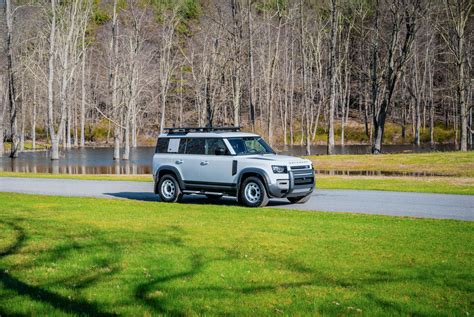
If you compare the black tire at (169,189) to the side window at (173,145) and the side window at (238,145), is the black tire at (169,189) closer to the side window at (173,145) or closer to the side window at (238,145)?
the side window at (173,145)

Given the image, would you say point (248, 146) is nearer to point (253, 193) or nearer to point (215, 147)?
point (215, 147)

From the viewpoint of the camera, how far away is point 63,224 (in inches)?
529

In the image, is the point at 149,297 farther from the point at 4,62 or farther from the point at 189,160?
the point at 4,62

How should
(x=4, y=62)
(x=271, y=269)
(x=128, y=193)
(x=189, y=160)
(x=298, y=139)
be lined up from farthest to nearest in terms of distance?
(x=298, y=139) → (x=4, y=62) → (x=128, y=193) → (x=189, y=160) → (x=271, y=269)

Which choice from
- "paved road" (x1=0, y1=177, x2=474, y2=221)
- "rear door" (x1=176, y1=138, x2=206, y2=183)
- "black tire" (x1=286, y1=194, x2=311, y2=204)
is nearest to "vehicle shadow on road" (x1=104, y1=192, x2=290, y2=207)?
"paved road" (x1=0, y1=177, x2=474, y2=221)

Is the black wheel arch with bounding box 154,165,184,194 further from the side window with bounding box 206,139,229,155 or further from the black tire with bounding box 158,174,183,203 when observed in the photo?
the side window with bounding box 206,139,229,155

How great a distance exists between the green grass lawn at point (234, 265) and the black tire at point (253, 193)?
7.63 ft

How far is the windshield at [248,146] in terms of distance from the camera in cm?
1828

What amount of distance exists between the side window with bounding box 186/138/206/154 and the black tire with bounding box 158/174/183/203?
1.07 meters

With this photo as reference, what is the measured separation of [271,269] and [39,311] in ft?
11.4


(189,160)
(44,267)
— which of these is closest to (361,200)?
(189,160)

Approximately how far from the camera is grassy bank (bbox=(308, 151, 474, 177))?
33.8 metres

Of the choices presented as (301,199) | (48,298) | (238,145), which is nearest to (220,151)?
(238,145)

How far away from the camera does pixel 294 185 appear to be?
1741 cm
